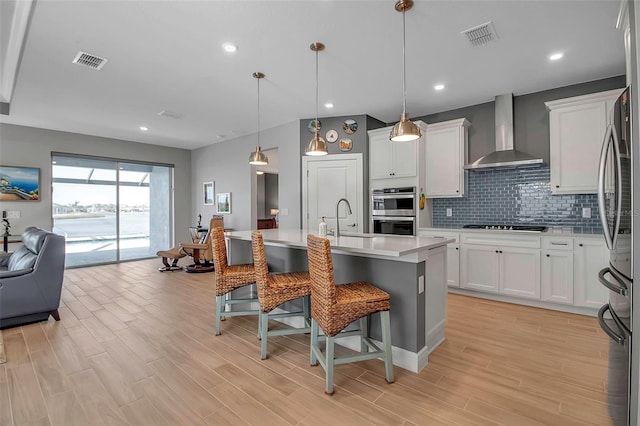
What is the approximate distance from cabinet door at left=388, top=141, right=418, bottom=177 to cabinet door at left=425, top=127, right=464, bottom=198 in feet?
0.98

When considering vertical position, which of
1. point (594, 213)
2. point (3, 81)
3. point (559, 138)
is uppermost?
point (3, 81)

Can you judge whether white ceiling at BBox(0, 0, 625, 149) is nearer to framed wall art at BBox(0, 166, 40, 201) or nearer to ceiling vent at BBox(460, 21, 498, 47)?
ceiling vent at BBox(460, 21, 498, 47)

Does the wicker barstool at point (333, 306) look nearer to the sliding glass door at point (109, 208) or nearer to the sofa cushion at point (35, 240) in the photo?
the sofa cushion at point (35, 240)

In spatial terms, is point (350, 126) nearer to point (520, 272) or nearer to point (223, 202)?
point (520, 272)

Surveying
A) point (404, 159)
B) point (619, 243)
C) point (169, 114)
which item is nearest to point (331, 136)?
point (404, 159)

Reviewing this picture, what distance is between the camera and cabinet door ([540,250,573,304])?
3.44m

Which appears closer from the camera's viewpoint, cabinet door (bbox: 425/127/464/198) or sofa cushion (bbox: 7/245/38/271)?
sofa cushion (bbox: 7/245/38/271)

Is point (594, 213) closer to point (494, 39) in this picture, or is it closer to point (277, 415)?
point (494, 39)

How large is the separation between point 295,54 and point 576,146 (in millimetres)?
3472

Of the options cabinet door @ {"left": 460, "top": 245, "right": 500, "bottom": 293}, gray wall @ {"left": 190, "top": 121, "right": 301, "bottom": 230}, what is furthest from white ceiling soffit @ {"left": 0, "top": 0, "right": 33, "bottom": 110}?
cabinet door @ {"left": 460, "top": 245, "right": 500, "bottom": 293}

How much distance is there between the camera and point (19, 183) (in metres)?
5.54

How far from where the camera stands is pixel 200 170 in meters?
7.77

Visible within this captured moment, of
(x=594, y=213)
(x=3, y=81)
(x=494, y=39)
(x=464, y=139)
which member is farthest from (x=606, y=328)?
(x=3, y=81)

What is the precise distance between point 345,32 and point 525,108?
2.99 meters
